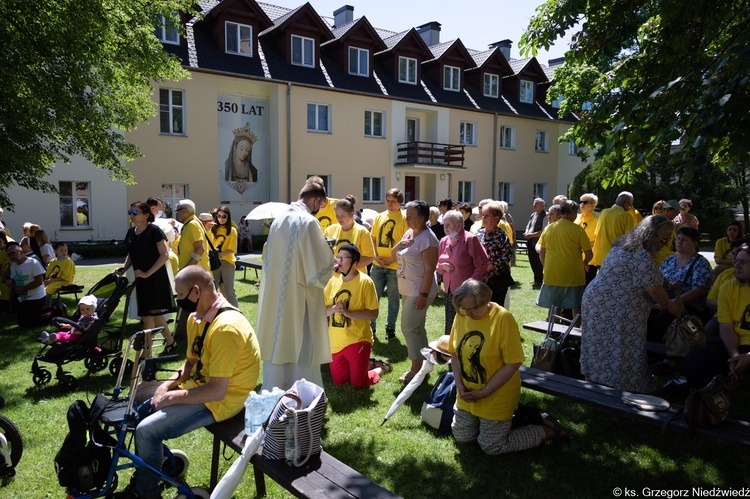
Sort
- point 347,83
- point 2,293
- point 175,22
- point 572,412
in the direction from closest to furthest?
1. point 572,412
2. point 2,293
3. point 175,22
4. point 347,83

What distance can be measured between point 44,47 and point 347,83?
17652 mm

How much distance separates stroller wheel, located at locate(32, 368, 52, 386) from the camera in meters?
5.91

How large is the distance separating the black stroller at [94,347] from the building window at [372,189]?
847 inches

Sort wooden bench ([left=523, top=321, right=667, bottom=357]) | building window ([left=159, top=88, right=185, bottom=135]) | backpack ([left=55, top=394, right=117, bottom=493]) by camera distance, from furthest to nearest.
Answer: building window ([left=159, top=88, right=185, bottom=135]), wooden bench ([left=523, top=321, right=667, bottom=357]), backpack ([left=55, top=394, right=117, bottom=493])

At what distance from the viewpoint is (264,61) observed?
2422 cm

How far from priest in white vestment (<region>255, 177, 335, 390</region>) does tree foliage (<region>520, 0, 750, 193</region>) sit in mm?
2792

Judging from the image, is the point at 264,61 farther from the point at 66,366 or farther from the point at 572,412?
the point at 572,412

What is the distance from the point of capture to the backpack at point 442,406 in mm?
4770

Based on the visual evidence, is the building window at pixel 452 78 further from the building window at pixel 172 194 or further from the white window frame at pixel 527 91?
the building window at pixel 172 194

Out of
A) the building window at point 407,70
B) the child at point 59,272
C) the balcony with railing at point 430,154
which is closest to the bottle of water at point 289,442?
the child at point 59,272

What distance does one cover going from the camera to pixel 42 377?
5.93 meters

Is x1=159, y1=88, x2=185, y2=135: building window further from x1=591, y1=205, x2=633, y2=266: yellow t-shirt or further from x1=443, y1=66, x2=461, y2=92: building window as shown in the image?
x1=591, y1=205, x2=633, y2=266: yellow t-shirt

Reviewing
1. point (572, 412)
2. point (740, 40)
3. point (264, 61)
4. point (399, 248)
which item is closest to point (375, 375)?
point (399, 248)

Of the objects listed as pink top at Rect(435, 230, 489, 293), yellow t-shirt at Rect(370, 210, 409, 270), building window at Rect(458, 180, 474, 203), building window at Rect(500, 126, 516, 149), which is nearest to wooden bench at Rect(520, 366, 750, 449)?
pink top at Rect(435, 230, 489, 293)
